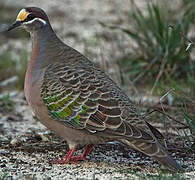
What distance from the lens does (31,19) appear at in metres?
5.93

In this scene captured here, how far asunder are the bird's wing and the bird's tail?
0.06 m

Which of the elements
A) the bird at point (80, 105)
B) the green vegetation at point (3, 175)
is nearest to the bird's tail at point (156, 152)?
the bird at point (80, 105)

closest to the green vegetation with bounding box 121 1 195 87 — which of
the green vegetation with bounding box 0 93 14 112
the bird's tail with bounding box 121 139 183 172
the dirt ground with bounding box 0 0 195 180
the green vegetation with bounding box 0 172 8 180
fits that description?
the dirt ground with bounding box 0 0 195 180

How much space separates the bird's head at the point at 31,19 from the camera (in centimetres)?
593

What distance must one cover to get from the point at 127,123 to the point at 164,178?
0.72 m

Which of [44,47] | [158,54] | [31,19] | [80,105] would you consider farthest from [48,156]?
[158,54]

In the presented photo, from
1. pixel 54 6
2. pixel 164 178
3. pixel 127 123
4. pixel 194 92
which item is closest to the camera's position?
pixel 164 178

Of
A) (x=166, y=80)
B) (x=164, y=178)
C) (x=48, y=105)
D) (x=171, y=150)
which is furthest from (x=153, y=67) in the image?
(x=164, y=178)

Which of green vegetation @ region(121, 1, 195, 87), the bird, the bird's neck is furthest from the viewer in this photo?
green vegetation @ region(121, 1, 195, 87)

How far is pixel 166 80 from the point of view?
27.5ft

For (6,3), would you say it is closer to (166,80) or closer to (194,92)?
(166,80)

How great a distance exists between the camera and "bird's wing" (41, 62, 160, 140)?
5152 mm

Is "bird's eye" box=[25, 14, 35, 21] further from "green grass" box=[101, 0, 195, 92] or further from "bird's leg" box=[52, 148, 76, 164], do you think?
"green grass" box=[101, 0, 195, 92]

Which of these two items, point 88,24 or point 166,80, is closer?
point 166,80
